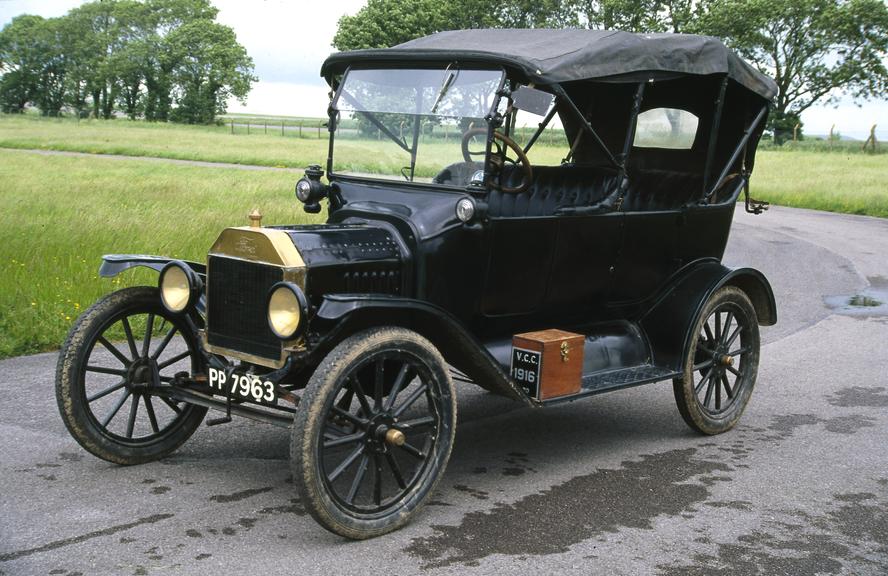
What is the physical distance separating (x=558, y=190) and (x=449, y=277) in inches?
50.7

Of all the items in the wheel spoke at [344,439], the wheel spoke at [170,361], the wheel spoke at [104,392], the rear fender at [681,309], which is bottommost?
the wheel spoke at [104,392]

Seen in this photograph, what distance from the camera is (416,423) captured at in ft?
14.6

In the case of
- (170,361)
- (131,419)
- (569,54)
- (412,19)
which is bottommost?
(131,419)

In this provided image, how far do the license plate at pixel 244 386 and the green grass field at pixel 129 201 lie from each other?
1627mm

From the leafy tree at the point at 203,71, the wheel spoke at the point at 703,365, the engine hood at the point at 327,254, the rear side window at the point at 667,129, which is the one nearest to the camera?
the engine hood at the point at 327,254

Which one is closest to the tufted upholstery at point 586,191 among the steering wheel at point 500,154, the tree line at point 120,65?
the steering wheel at point 500,154

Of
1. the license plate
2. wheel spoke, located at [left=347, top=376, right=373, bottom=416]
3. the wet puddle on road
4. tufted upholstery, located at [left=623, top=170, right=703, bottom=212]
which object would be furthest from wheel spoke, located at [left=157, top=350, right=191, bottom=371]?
the wet puddle on road

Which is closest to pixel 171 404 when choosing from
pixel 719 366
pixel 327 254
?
pixel 327 254

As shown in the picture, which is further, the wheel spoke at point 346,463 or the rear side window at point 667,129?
the rear side window at point 667,129

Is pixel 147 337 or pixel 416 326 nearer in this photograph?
pixel 416 326

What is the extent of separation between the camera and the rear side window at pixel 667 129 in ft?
22.5

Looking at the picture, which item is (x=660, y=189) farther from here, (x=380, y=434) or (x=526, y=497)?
(x=380, y=434)

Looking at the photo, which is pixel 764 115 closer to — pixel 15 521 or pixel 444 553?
pixel 444 553

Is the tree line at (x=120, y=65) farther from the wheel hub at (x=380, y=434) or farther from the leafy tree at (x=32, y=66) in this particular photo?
the wheel hub at (x=380, y=434)
